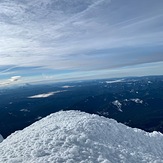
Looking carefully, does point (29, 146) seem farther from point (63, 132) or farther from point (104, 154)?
point (104, 154)

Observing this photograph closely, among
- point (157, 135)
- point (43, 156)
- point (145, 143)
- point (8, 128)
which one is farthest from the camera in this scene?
point (8, 128)

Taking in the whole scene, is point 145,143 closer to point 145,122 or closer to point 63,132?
point 63,132

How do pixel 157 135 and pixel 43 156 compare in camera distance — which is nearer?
pixel 43 156

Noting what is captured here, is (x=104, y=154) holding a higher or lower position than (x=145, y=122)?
higher

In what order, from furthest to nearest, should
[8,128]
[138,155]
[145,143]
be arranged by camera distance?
[8,128], [145,143], [138,155]

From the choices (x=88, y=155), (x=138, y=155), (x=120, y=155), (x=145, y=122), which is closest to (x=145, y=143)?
(x=138, y=155)

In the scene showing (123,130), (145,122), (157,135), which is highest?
(123,130)

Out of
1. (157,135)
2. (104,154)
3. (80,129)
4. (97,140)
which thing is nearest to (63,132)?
(80,129)
